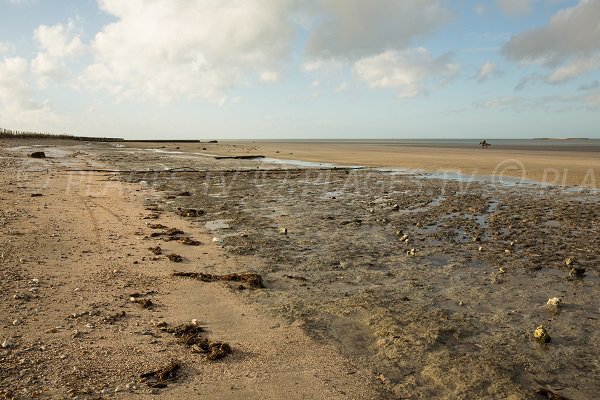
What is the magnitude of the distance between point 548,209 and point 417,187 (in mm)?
6182

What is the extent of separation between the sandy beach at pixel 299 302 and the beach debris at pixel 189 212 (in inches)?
4.9

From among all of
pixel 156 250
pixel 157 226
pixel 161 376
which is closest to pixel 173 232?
pixel 157 226

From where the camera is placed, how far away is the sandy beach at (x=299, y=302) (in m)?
4.41

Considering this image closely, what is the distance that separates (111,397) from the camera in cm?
397

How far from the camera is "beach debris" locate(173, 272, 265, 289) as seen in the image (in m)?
7.12

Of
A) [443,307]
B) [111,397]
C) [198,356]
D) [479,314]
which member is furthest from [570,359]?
[111,397]

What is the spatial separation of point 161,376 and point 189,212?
29.7ft

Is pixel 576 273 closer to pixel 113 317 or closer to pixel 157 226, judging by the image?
pixel 113 317

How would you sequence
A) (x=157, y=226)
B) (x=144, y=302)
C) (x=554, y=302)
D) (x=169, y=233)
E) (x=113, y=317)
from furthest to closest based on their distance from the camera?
(x=157, y=226) → (x=169, y=233) → (x=554, y=302) → (x=144, y=302) → (x=113, y=317)

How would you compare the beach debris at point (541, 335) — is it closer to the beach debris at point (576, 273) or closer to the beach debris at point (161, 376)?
the beach debris at point (576, 273)

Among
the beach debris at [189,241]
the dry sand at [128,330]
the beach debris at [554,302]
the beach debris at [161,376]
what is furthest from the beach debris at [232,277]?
the beach debris at [554,302]

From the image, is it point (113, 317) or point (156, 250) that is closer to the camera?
point (113, 317)

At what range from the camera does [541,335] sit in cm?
530

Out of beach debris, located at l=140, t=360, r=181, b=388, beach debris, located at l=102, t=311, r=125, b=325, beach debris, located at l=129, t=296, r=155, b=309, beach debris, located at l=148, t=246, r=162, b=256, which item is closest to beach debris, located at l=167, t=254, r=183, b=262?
beach debris, located at l=148, t=246, r=162, b=256
